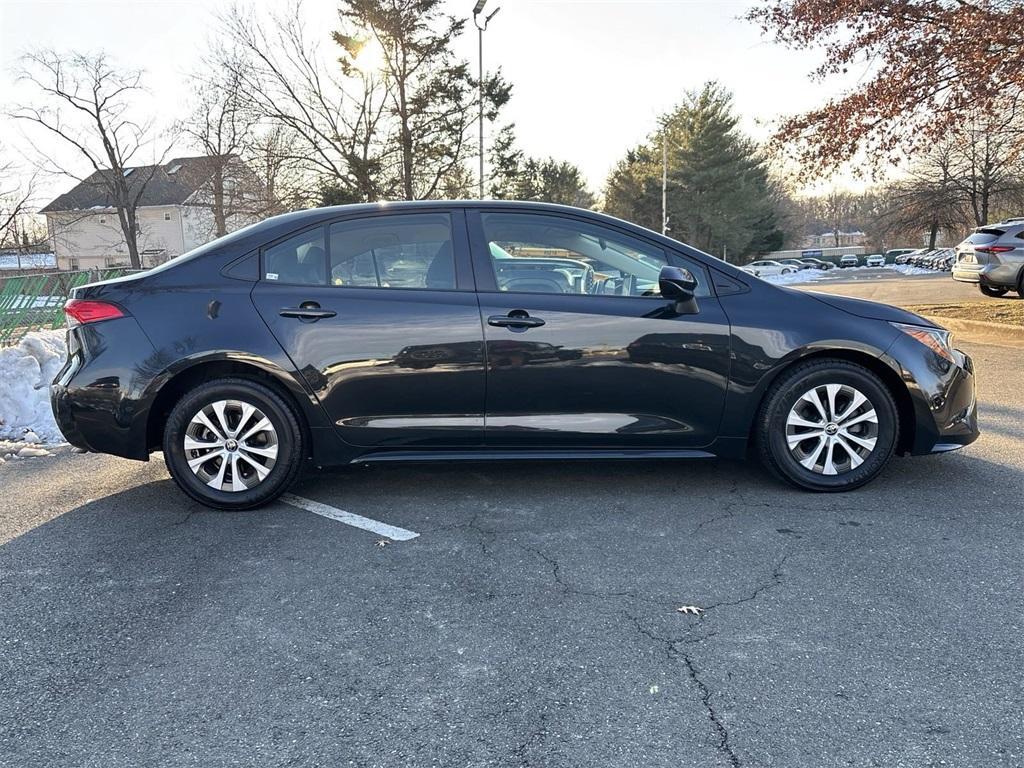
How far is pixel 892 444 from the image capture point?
412 cm

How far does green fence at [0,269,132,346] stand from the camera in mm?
11211

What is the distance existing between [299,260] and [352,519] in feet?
4.78

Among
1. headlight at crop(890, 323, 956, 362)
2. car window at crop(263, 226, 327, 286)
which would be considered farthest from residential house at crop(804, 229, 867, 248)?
car window at crop(263, 226, 327, 286)

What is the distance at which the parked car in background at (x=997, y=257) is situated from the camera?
1367cm

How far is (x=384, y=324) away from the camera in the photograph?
3984 mm

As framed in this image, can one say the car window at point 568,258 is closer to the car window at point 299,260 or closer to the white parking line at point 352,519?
the car window at point 299,260

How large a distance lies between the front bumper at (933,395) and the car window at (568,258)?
3.82 feet

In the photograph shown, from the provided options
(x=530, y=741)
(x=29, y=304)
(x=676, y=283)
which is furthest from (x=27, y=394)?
(x=29, y=304)

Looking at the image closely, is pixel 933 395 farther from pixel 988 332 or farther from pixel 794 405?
pixel 988 332

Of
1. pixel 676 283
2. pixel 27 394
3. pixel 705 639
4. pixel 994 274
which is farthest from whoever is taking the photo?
pixel 994 274

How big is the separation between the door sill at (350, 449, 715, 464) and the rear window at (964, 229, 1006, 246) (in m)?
13.1

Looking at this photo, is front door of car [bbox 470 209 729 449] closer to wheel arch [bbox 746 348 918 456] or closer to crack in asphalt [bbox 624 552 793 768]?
wheel arch [bbox 746 348 918 456]

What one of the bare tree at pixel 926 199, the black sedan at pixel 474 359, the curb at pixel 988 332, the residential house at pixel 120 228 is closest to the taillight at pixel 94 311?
the black sedan at pixel 474 359

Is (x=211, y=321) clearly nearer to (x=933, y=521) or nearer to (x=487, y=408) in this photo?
(x=487, y=408)
